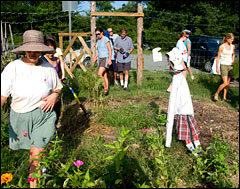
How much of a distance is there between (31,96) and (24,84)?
0.13 metres

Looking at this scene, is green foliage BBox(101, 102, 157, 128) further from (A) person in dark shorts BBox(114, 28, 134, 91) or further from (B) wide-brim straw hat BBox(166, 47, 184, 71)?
(A) person in dark shorts BBox(114, 28, 134, 91)

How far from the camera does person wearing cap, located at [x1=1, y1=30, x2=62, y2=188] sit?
8.06 ft

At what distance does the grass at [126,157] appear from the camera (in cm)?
227

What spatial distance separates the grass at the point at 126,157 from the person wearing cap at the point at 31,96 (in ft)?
0.80

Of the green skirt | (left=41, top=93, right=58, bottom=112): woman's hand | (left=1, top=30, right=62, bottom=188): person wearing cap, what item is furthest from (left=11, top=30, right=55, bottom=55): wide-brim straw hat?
the green skirt

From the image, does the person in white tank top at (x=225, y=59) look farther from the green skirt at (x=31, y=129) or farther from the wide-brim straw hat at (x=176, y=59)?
the green skirt at (x=31, y=129)

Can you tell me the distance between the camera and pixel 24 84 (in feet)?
8.08

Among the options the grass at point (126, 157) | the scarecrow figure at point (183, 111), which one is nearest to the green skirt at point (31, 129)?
the grass at point (126, 157)

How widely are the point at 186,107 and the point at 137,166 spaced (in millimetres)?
1117

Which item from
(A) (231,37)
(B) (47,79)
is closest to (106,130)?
(B) (47,79)

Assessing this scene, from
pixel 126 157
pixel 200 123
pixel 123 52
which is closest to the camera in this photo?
pixel 126 157

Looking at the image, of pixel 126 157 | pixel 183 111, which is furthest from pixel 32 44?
pixel 183 111

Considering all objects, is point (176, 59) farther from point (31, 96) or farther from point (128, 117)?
point (31, 96)

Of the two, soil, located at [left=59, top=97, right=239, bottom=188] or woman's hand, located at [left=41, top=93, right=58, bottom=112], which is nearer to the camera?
woman's hand, located at [left=41, top=93, right=58, bottom=112]
